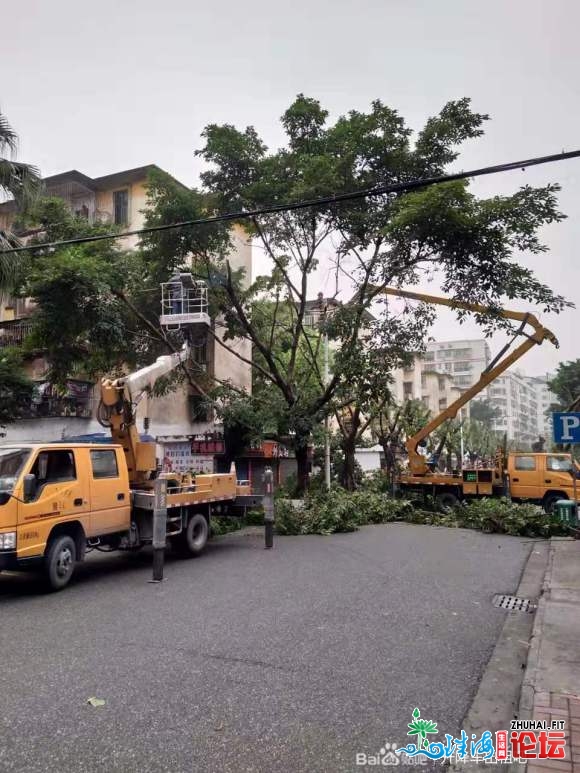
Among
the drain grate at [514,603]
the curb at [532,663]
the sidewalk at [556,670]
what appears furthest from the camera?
the drain grate at [514,603]

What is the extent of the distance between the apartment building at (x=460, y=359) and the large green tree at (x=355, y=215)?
96.2 metres

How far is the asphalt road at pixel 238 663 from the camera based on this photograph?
13.1 ft

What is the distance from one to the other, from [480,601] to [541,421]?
6686 inches

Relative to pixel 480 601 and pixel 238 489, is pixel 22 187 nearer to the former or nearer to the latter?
pixel 238 489

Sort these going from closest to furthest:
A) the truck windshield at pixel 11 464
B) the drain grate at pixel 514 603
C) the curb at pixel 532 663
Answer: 1. the curb at pixel 532 663
2. the drain grate at pixel 514 603
3. the truck windshield at pixel 11 464

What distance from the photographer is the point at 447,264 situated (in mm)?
16594

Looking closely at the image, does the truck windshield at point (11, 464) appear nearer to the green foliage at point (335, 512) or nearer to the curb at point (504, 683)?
the curb at point (504, 683)

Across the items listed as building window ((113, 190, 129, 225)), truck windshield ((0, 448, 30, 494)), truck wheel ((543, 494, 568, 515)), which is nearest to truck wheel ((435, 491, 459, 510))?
truck wheel ((543, 494, 568, 515))

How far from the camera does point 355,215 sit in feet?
58.1

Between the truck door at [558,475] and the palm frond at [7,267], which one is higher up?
the palm frond at [7,267]

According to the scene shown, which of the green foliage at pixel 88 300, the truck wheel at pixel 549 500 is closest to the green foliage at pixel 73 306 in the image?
the green foliage at pixel 88 300

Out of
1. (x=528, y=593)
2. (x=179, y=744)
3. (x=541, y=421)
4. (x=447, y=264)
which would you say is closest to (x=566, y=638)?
(x=528, y=593)

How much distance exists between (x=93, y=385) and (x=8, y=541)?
54.9 ft

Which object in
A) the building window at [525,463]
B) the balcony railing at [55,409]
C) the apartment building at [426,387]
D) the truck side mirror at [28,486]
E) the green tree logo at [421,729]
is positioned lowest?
the green tree logo at [421,729]
